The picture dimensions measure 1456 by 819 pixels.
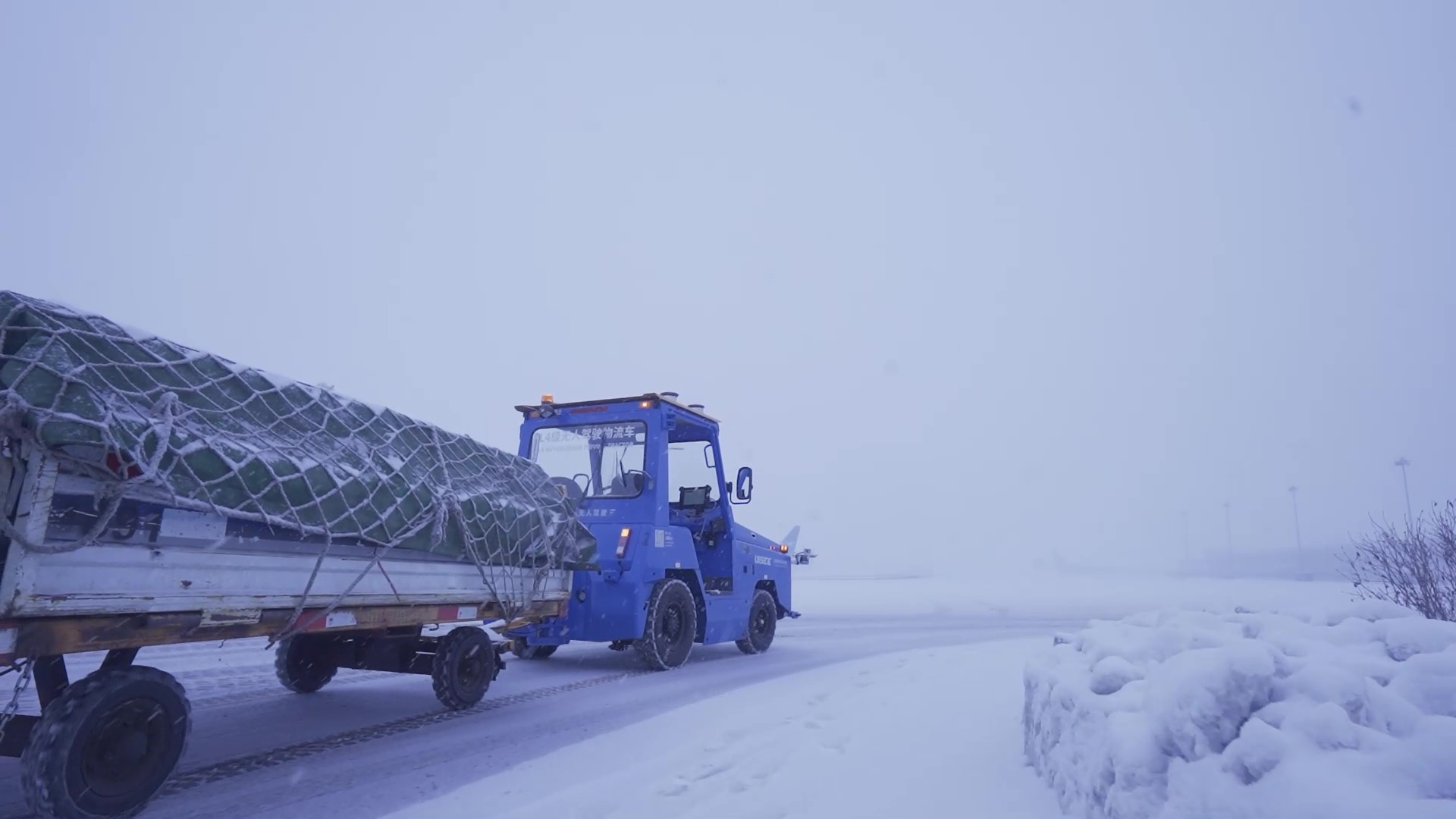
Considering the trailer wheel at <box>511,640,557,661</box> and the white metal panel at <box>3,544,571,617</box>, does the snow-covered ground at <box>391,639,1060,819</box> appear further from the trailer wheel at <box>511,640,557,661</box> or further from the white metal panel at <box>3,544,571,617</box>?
the trailer wheel at <box>511,640,557,661</box>

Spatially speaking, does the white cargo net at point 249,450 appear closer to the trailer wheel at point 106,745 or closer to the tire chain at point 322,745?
the trailer wheel at point 106,745

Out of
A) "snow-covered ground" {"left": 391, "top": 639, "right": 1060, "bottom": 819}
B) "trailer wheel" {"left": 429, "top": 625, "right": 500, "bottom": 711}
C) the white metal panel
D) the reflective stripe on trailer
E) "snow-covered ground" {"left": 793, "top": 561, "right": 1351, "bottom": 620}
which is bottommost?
"snow-covered ground" {"left": 793, "top": 561, "right": 1351, "bottom": 620}

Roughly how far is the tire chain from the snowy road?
14 millimetres

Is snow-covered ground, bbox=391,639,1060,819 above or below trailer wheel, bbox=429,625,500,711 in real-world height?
below

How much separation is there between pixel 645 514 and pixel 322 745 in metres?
4.08

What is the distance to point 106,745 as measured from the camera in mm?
4074

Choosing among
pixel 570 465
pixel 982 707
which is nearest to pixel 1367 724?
pixel 982 707

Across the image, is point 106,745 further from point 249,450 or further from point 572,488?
point 572,488

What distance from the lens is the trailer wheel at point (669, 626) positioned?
9047 mm

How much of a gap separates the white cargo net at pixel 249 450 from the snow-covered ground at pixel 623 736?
973 mm

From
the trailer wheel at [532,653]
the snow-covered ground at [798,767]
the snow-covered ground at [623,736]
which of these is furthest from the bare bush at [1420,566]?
the trailer wheel at [532,653]

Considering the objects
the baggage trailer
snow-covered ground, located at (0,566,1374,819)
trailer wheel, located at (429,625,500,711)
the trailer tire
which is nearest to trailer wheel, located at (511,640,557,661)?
snow-covered ground, located at (0,566,1374,819)

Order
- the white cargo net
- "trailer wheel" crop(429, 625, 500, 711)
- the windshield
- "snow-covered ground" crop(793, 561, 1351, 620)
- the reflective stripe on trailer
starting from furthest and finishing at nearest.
A: "snow-covered ground" crop(793, 561, 1351, 620) < the windshield < "trailer wheel" crop(429, 625, 500, 711) < the reflective stripe on trailer < the white cargo net

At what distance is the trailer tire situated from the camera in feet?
24.1
